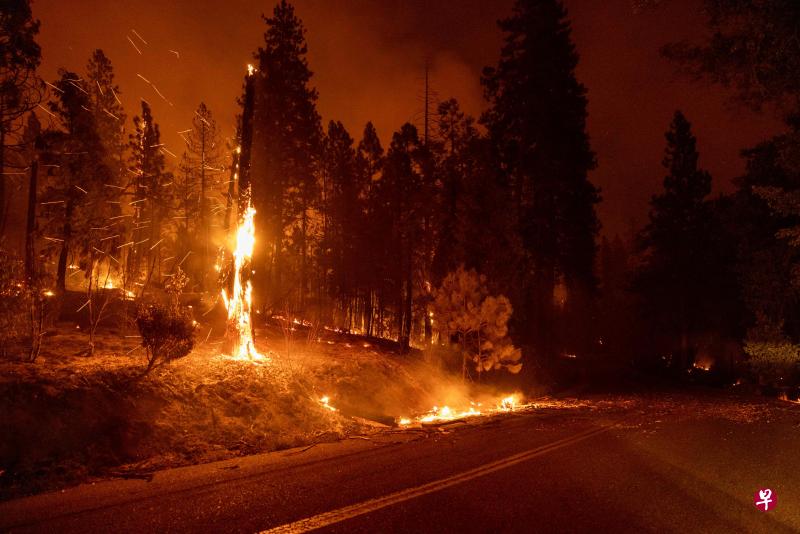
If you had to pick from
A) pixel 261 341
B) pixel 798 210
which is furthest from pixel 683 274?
pixel 261 341

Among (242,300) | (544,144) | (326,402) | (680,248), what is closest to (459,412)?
(326,402)

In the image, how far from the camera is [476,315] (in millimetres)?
22094

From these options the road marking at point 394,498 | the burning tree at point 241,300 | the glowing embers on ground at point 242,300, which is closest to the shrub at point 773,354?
the road marking at point 394,498

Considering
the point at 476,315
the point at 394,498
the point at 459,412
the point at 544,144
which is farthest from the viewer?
the point at 544,144

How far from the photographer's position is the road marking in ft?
18.7

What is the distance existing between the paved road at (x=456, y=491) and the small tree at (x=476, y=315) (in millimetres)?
10355

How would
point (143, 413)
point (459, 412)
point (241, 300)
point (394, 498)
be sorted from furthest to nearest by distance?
point (459, 412) → point (241, 300) → point (143, 413) → point (394, 498)

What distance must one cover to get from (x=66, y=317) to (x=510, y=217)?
2002 centimetres

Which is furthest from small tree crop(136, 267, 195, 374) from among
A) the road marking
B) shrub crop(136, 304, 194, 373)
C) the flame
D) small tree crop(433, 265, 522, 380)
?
small tree crop(433, 265, 522, 380)

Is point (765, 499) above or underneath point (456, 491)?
underneath

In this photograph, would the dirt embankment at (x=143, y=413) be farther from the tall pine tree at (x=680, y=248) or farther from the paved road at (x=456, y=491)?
the tall pine tree at (x=680, y=248)

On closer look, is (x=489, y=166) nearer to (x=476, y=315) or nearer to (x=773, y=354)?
(x=476, y=315)

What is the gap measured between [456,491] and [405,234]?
959 inches

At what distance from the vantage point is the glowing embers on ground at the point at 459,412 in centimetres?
1552
